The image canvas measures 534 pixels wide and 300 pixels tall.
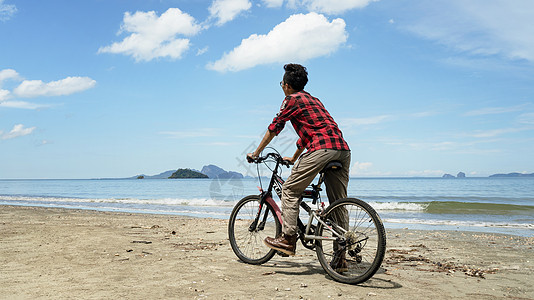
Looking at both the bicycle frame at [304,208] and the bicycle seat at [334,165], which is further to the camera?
the bicycle frame at [304,208]

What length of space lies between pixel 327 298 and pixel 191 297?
1127 millimetres

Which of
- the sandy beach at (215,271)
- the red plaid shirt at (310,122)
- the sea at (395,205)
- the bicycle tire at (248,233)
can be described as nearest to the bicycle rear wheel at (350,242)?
the sandy beach at (215,271)

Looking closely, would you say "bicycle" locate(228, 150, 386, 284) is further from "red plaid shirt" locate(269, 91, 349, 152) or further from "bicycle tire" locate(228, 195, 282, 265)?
"red plaid shirt" locate(269, 91, 349, 152)

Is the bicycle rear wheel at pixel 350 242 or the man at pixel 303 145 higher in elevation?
the man at pixel 303 145

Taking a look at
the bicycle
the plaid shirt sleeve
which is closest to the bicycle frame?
the bicycle

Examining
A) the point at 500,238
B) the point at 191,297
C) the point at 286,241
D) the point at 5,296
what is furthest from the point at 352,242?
the point at 500,238

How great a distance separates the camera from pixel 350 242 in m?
3.77

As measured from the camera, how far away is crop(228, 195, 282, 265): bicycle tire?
4665 mm

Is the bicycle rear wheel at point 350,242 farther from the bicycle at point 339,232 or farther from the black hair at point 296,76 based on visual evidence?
the black hair at point 296,76

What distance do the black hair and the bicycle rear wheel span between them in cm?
127

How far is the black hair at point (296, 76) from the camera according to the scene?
4105mm

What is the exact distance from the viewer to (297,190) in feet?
13.0

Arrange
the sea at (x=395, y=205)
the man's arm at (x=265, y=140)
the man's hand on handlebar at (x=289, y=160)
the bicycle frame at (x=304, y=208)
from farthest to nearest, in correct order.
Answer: the sea at (x=395, y=205) → the man's hand on handlebar at (x=289, y=160) → the man's arm at (x=265, y=140) → the bicycle frame at (x=304, y=208)

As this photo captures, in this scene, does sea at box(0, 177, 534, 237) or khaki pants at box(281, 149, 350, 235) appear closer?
khaki pants at box(281, 149, 350, 235)
